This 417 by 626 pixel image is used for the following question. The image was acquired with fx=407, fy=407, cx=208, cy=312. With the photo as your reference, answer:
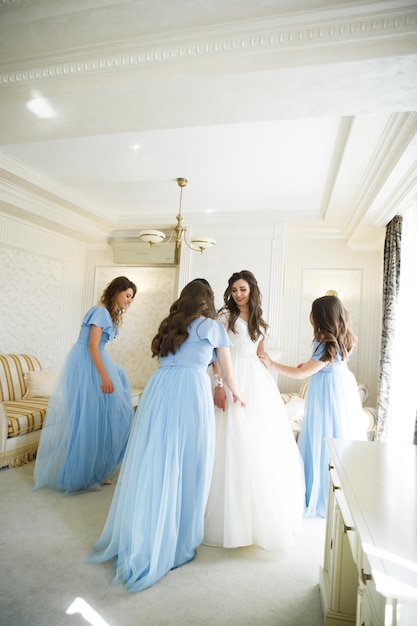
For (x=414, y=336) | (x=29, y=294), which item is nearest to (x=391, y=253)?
(x=414, y=336)

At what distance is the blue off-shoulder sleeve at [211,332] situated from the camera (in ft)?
7.03

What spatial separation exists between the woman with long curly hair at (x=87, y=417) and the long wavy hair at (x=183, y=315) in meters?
1.05

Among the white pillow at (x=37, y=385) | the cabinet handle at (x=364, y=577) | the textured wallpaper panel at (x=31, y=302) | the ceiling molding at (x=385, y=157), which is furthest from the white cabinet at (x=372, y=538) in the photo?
the textured wallpaper panel at (x=31, y=302)

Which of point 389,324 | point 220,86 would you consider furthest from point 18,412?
point 389,324

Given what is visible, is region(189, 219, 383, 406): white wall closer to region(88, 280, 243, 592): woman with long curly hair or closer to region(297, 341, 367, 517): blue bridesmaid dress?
region(297, 341, 367, 517): blue bridesmaid dress

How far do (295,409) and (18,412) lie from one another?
9.60ft

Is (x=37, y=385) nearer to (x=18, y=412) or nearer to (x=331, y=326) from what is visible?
(x=18, y=412)

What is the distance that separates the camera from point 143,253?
239 inches

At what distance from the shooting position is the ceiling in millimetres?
1916

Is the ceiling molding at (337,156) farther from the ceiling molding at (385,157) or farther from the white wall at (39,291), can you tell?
the white wall at (39,291)

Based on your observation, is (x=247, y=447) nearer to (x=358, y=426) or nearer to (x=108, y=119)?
(x=358, y=426)

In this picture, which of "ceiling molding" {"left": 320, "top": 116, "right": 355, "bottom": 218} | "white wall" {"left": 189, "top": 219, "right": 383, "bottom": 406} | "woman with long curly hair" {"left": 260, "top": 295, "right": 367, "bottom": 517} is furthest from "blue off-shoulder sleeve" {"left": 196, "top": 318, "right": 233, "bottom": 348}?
"white wall" {"left": 189, "top": 219, "right": 383, "bottom": 406}

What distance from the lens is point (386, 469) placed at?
1.52 m

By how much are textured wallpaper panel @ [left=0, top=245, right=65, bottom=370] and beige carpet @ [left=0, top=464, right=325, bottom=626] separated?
3129 mm
